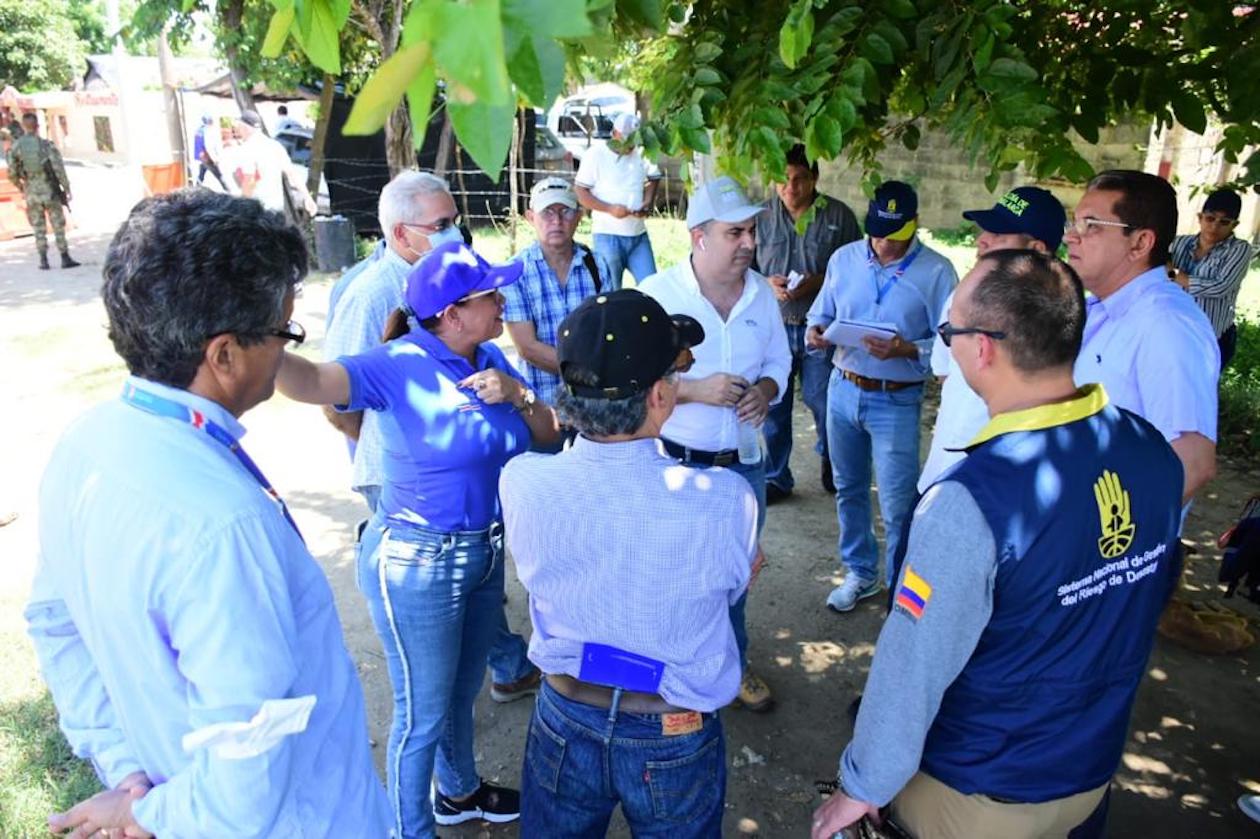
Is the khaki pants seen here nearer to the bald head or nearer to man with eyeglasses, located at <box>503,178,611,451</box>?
the bald head

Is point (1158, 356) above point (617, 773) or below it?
above

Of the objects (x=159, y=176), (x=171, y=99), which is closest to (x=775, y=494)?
(x=171, y=99)

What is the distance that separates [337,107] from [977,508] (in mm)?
14648

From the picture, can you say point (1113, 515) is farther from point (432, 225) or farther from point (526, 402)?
point (432, 225)

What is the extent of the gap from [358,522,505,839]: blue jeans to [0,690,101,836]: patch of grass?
4.28ft

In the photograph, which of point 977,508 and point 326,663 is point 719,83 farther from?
point 326,663

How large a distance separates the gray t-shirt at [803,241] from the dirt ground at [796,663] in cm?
157

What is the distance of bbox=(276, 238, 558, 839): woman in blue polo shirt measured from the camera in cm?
256

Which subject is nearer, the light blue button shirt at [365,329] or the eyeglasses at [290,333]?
the eyeglasses at [290,333]

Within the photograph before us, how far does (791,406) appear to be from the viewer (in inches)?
214

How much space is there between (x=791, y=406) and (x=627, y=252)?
9.00 ft

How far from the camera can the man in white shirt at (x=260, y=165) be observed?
12.0 meters

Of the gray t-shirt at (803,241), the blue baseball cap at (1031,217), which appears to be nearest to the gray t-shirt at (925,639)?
the blue baseball cap at (1031,217)

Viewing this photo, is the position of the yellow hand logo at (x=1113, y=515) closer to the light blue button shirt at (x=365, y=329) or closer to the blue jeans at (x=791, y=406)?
the light blue button shirt at (x=365, y=329)
